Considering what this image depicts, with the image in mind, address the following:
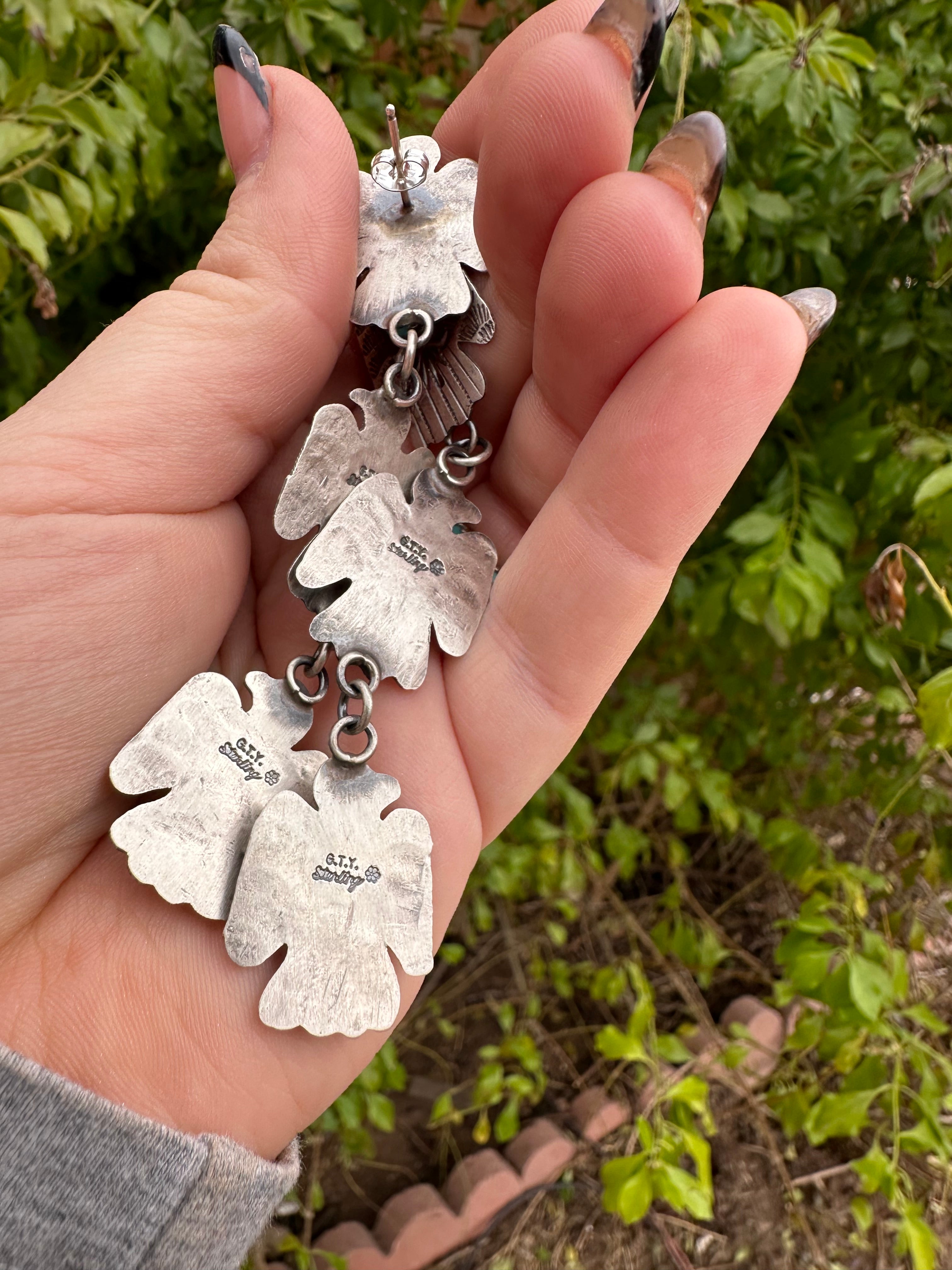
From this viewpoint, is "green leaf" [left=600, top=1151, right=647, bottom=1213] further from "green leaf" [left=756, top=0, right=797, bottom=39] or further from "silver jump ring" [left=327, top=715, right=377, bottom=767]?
"green leaf" [left=756, top=0, right=797, bottom=39]

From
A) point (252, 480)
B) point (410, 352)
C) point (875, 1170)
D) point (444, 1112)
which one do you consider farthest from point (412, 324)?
point (444, 1112)

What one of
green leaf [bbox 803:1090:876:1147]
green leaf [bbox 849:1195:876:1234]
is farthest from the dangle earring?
green leaf [bbox 849:1195:876:1234]

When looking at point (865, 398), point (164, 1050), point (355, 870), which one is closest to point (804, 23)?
point (865, 398)

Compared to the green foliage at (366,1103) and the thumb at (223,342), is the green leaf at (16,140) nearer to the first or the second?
the thumb at (223,342)

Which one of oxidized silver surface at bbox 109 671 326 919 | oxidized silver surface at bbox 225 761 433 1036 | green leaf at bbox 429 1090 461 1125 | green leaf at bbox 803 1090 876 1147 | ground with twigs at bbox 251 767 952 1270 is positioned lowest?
ground with twigs at bbox 251 767 952 1270

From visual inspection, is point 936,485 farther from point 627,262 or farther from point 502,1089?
point 502,1089

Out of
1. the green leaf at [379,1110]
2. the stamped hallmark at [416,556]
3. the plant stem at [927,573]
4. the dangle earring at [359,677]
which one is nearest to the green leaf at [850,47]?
the dangle earring at [359,677]

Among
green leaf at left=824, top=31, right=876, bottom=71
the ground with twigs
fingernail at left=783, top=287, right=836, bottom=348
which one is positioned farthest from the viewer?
the ground with twigs
